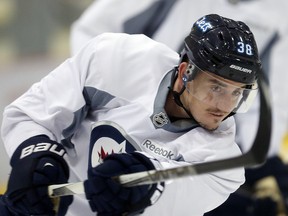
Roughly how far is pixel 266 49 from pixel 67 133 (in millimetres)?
1655

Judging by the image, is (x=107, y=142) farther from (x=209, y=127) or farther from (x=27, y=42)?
(x=27, y=42)

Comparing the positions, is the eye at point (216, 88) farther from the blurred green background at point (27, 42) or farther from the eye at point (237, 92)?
the blurred green background at point (27, 42)

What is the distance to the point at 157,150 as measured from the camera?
1.87m

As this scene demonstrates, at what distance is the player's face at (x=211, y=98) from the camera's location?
1786mm

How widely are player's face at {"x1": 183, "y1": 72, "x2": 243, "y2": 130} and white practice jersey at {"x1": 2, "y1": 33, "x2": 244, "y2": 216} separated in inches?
1.4

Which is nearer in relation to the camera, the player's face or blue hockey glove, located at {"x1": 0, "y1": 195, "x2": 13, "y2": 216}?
the player's face

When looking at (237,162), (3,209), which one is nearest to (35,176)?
(3,209)

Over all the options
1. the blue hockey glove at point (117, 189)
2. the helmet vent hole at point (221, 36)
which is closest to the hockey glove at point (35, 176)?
the blue hockey glove at point (117, 189)

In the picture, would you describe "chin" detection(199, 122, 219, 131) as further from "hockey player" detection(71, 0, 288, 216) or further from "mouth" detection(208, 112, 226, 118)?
"hockey player" detection(71, 0, 288, 216)

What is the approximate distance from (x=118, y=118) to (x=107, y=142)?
6 centimetres

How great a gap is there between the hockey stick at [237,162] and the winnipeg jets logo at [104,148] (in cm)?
29

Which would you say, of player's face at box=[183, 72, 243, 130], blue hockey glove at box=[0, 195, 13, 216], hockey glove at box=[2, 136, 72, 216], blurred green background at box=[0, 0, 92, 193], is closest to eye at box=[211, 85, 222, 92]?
player's face at box=[183, 72, 243, 130]

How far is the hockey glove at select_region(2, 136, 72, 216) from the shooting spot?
1.78 m

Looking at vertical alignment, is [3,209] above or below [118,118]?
below
